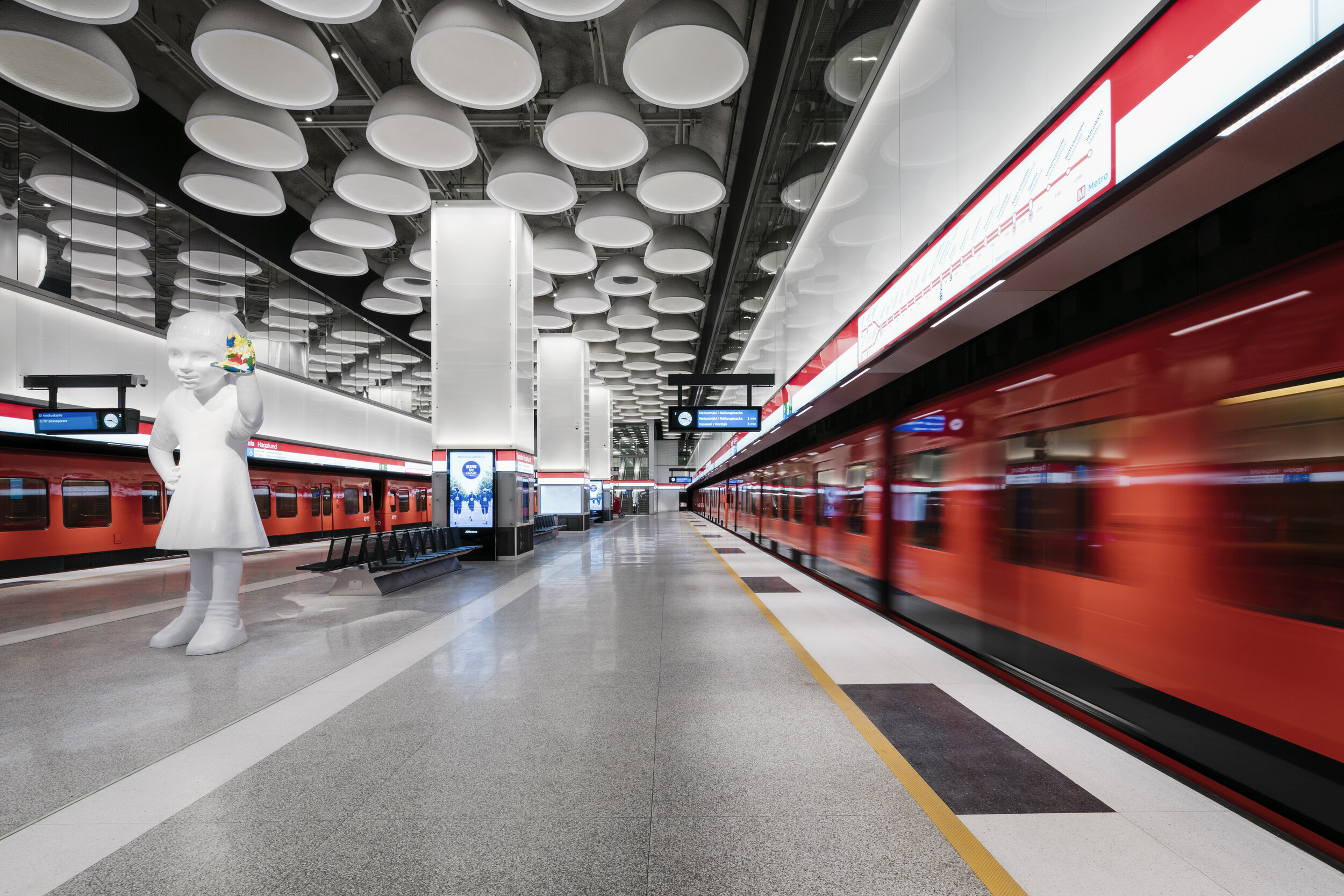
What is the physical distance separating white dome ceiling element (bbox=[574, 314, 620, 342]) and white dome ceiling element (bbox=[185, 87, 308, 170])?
15.1 m

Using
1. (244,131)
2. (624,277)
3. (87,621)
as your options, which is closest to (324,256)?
(244,131)

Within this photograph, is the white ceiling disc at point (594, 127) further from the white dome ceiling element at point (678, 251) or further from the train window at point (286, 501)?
the train window at point (286, 501)

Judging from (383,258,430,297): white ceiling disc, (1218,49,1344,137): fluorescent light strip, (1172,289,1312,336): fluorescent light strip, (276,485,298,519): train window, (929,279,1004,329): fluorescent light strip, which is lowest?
(276,485,298,519): train window

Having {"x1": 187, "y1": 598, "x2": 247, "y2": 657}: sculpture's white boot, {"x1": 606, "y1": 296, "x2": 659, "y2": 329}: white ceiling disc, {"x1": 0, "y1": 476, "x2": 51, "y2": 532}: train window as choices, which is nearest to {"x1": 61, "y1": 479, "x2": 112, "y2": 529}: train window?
{"x1": 0, "y1": 476, "x2": 51, "y2": 532}: train window

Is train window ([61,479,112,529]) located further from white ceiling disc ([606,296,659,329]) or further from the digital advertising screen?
white ceiling disc ([606,296,659,329])

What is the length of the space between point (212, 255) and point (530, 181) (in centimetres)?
1064

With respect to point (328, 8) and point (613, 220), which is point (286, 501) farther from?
point (328, 8)

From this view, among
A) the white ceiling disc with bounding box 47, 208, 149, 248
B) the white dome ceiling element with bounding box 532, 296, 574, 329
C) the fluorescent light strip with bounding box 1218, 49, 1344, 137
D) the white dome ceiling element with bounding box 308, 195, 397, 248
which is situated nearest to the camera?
the fluorescent light strip with bounding box 1218, 49, 1344, 137

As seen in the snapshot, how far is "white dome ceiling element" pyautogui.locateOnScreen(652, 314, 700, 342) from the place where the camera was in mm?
24156

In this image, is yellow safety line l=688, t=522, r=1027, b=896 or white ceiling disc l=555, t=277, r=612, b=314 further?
white ceiling disc l=555, t=277, r=612, b=314

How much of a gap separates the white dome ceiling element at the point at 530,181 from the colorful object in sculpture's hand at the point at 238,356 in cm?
657

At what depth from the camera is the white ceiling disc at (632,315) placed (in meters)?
21.3

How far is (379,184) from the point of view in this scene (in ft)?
37.2

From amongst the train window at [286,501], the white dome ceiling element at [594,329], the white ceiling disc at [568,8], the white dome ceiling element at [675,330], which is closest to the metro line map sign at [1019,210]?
the white ceiling disc at [568,8]
